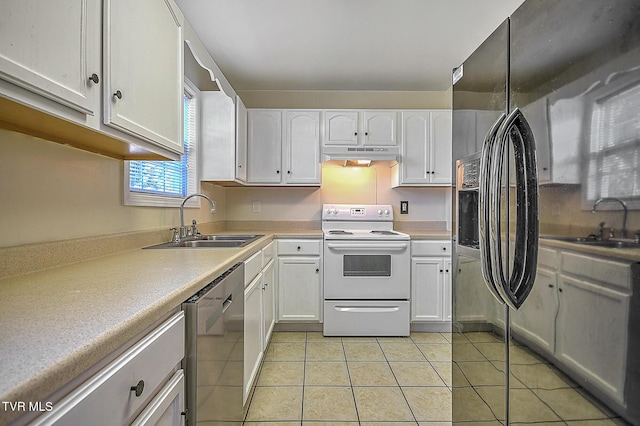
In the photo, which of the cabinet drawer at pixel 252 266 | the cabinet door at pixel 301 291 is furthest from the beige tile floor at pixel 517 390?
the cabinet door at pixel 301 291

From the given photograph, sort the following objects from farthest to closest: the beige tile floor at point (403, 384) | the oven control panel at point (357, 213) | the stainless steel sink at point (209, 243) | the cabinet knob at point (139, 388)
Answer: the oven control panel at point (357, 213)
the stainless steel sink at point (209, 243)
the beige tile floor at point (403, 384)
the cabinet knob at point (139, 388)

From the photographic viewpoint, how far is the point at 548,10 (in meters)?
0.90

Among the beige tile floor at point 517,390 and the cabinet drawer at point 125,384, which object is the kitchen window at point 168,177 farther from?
the beige tile floor at point 517,390

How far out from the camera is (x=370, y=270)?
2818 millimetres

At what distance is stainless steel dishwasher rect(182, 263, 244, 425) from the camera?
0.93 metres

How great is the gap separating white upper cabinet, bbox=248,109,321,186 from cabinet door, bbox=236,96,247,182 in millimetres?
96

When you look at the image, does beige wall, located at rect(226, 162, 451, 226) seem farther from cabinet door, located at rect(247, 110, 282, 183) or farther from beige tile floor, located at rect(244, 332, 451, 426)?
beige tile floor, located at rect(244, 332, 451, 426)

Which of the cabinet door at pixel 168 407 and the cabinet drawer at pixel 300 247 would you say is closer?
the cabinet door at pixel 168 407

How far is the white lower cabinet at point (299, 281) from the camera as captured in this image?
2.88 metres

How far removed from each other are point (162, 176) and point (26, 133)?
1065mm

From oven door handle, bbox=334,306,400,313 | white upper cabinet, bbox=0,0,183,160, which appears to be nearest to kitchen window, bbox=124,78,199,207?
white upper cabinet, bbox=0,0,183,160

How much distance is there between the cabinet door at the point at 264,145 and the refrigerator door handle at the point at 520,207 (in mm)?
2418

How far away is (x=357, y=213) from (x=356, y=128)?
869 mm

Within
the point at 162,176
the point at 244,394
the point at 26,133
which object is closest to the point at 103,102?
the point at 26,133
